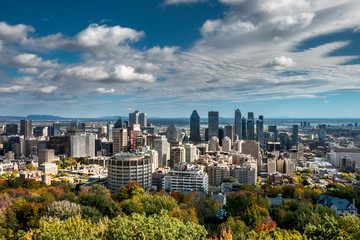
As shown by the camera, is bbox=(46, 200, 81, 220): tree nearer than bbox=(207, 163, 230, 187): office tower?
Yes

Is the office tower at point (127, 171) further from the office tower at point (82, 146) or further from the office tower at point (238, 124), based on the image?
the office tower at point (238, 124)

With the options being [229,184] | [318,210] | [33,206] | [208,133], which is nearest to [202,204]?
[318,210]

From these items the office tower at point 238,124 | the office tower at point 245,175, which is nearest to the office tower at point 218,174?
the office tower at point 245,175

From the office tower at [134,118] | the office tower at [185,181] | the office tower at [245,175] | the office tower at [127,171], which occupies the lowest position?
the office tower at [245,175]

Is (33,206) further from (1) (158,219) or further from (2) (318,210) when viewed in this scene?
(2) (318,210)

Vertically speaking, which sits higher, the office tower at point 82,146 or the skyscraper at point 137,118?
the skyscraper at point 137,118

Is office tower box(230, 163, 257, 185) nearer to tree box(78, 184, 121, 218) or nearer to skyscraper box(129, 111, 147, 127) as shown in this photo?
tree box(78, 184, 121, 218)

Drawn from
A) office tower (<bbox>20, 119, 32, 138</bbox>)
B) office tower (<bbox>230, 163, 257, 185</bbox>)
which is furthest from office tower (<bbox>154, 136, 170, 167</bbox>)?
office tower (<bbox>20, 119, 32, 138</bbox>)
